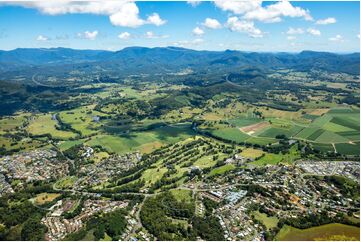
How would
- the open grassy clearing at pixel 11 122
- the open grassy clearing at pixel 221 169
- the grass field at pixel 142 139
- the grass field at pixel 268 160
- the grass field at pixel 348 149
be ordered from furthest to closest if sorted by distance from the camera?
1. the open grassy clearing at pixel 11 122
2. the grass field at pixel 142 139
3. the grass field at pixel 348 149
4. the grass field at pixel 268 160
5. the open grassy clearing at pixel 221 169

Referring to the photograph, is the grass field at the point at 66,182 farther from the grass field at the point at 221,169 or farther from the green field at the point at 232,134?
the green field at the point at 232,134

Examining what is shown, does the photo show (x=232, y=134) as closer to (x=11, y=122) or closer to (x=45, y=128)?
(x=45, y=128)

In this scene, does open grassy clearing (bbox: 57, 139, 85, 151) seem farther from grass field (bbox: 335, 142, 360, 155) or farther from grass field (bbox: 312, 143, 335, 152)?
grass field (bbox: 335, 142, 360, 155)

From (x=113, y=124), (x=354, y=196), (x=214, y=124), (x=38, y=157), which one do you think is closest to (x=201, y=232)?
(x=354, y=196)

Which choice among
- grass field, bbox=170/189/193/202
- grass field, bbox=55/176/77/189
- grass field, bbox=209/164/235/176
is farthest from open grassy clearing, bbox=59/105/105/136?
grass field, bbox=170/189/193/202

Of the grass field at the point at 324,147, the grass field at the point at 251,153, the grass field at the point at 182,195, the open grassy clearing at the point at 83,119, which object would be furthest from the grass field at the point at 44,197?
the grass field at the point at 324,147

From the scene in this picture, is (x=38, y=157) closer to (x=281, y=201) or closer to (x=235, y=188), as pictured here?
(x=235, y=188)
